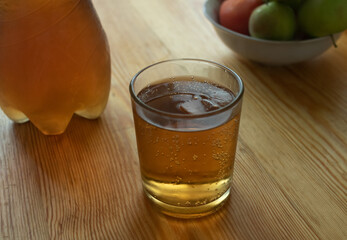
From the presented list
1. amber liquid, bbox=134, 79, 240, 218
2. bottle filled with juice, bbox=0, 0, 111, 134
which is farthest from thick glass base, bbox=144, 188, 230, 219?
bottle filled with juice, bbox=0, 0, 111, 134

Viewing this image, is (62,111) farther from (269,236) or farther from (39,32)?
(269,236)

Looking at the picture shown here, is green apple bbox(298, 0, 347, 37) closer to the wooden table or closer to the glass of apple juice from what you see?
the wooden table

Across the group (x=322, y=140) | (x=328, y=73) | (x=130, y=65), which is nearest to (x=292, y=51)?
(x=328, y=73)

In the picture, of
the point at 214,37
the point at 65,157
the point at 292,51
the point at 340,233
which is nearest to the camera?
the point at 340,233

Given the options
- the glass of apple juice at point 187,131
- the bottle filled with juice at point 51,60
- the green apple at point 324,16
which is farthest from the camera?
the green apple at point 324,16

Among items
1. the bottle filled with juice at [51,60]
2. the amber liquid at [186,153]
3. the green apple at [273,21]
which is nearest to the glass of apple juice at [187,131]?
the amber liquid at [186,153]

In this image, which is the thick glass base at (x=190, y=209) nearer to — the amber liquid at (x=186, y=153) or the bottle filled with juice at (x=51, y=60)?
the amber liquid at (x=186, y=153)

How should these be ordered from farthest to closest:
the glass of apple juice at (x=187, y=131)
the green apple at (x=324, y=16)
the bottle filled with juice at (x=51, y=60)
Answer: the green apple at (x=324, y=16) < the bottle filled with juice at (x=51, y=60) < the glass of apple juice at (x=187, y=131)

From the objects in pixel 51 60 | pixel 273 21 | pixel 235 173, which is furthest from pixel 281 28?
pixel 51 60
